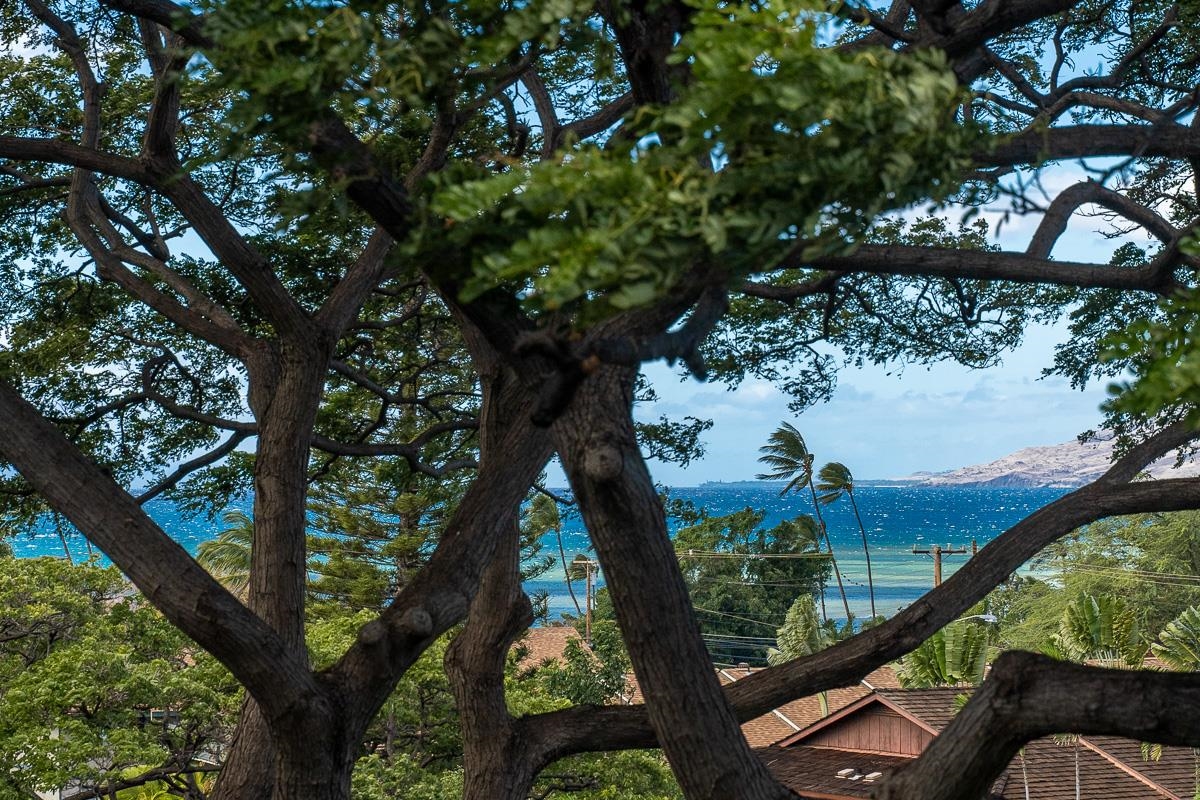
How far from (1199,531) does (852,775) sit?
49.1ft

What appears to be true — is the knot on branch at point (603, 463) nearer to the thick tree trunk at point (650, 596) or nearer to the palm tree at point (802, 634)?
the thick tree trunk at point (650, 596)

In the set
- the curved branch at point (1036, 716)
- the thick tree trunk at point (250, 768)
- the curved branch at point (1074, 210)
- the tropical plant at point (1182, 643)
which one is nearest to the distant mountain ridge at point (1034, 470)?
the tropical plant at point (1182, 643)

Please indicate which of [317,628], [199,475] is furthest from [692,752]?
[317,628]

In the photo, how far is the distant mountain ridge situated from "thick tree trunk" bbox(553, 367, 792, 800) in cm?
6627

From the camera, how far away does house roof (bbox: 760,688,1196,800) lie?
13047mm

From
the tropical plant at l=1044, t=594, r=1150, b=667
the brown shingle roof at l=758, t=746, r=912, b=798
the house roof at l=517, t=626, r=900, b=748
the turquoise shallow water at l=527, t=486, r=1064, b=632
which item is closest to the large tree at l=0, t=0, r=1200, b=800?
the tropical plant at l=1044, t=594, r=1150, b=667

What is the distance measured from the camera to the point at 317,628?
1107cm

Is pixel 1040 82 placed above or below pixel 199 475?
above

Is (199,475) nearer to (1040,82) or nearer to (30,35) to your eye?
(30,35)

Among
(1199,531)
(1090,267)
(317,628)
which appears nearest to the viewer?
(1090,267)

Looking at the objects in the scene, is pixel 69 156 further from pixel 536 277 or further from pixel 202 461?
pixel 536 277

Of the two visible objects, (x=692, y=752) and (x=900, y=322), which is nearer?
(x=692, y=752)

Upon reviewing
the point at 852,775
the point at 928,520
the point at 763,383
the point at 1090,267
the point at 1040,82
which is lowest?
the point at 852,775

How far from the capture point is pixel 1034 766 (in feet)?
43.7
